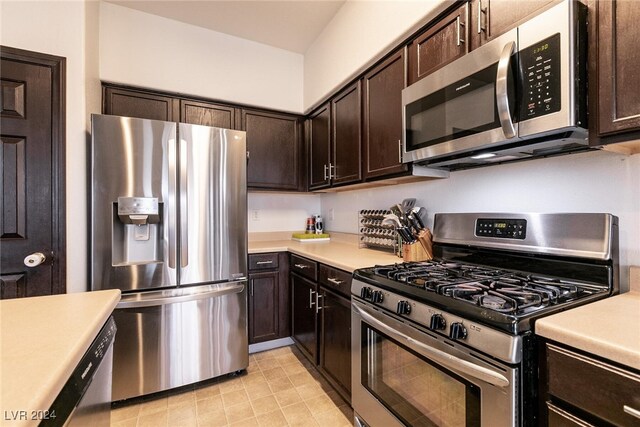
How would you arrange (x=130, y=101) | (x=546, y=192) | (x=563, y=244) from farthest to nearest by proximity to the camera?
(x=130, y=101) → (x=546, y=192) → (x=563, y=244)

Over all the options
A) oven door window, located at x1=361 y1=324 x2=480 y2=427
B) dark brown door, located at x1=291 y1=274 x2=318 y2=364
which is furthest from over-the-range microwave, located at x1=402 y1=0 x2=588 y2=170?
dark brown door, located at x1=291 y1=274 x2=318 y2=364

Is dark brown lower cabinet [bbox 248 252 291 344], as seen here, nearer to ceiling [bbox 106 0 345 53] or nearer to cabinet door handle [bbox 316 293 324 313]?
cabinet door handle [bbox 316 293 324 313]

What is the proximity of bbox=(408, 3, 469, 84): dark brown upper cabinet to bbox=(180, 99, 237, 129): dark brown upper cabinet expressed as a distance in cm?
165

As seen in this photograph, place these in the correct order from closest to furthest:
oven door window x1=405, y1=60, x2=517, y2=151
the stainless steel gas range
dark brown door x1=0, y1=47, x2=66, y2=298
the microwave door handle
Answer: the stainless steel gas range → the microwave door handle → oven door window x1=405, y1=60, x2=517, y2=151 → dark brown door x1=0, y1=47, x2=66, y2=298

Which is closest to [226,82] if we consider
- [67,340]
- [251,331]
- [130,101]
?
[130,101]

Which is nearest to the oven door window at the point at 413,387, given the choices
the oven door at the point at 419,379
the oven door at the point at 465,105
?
the oven door at the point at 419,379

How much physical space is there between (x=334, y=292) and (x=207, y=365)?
103 cm

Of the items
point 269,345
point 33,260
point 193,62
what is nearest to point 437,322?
point 269,345

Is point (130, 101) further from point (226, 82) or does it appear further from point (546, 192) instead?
point (546, 192)

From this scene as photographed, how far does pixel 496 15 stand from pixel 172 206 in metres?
1.94

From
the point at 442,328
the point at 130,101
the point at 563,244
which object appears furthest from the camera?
the point at 130,101

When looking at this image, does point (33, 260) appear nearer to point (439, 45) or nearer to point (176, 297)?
point (176, 297)

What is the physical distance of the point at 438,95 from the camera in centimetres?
142

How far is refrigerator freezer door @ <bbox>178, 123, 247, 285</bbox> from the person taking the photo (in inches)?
74.9
